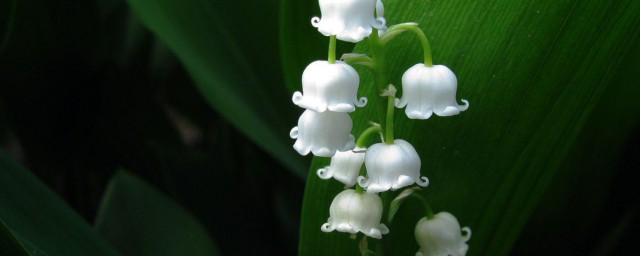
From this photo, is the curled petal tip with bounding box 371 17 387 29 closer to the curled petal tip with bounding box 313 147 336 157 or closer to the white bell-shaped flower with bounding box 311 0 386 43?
the white bell-shaped flower with bounding box 311 0 386 43

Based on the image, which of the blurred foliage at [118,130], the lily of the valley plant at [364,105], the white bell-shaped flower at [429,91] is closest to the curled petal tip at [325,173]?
the lily of the valley plant at [364,105]

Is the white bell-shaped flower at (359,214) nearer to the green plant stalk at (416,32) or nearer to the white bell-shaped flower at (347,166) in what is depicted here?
the white bell-shaped flower at (347,166)

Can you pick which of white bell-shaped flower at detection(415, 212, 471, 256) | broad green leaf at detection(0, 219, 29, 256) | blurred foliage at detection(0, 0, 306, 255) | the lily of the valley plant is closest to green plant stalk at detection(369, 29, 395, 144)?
the lily of the valley plant

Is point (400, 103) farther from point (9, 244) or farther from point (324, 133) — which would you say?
point (9, 244)

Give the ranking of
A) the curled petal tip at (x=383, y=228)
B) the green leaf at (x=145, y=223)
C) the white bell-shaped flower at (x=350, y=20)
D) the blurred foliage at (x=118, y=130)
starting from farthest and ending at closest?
1. the blurred foliage at (x=118, y=130)
2. the green leaf at (x=145, y=223)
3. the curled petal tip at (x=383, y=228)
4. the white bell-shaped flower at (x=350, y=20)

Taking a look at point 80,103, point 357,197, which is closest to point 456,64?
point 357,197

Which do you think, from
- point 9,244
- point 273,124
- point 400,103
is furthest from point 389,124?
point 273,124
